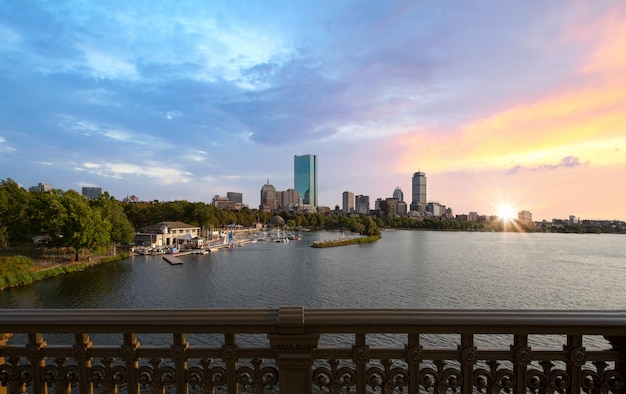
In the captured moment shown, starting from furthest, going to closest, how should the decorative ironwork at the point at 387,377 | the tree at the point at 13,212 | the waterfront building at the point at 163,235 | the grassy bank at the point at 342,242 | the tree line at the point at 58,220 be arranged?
1. the grassy bank at the point at 342,242
2. the waterfront building at the point at 163,235
3. the tree at the point at 13,212
4. the tree line at the point at 58,220
5. the decorative ironwork at the point at 387,377

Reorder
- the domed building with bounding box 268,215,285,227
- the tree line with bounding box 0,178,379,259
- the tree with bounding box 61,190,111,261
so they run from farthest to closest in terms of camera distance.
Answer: the domed building with bounding box 268,215,285,227 → the tree line with bounding box 0,178,379,259 → the tree with bounding box 61,190,111,261

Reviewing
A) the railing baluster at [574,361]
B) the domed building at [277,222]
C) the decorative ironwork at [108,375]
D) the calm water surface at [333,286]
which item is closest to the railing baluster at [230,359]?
the decorative ironwork at [108,375]

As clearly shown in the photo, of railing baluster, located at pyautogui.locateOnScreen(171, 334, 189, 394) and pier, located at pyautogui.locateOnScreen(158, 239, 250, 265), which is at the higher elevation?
railing baluster, located at pyautogui.locateOnScreen(171, 334, 189, 394)

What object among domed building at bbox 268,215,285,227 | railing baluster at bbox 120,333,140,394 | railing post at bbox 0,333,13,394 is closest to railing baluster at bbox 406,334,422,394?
railing baluster at bbox 120,333,140,394

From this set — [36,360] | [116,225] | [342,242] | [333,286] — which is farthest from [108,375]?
[342,242]

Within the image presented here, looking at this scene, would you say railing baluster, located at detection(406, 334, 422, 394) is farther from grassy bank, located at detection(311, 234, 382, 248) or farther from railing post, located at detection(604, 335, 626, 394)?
grassy bank, located at detection(311, 234, 382, 248)

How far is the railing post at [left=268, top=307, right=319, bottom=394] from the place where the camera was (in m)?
2.28

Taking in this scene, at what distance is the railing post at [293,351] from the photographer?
7.48 feet

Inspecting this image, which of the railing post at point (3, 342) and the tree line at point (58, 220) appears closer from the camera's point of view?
the railing post at point (3, 342)

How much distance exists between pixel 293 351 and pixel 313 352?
147 mm

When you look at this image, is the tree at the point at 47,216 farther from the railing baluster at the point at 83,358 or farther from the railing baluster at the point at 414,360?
the railing baluster at the point at 414,360

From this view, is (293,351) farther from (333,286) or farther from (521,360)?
(333,286)

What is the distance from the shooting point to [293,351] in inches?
91.4

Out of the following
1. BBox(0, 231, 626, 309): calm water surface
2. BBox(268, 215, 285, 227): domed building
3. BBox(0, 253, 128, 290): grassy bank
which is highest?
BBox(268, 215, 285, 227): domed building
